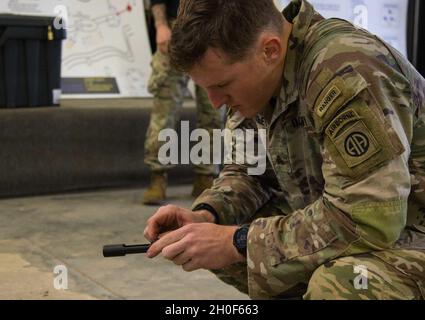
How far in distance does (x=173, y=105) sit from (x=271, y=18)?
2190mm

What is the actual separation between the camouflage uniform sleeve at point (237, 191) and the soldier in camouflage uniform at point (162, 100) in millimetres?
1716

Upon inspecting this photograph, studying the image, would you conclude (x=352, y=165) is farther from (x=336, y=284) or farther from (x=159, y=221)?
(x=159, y=221)

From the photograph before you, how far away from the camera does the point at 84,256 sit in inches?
97.3

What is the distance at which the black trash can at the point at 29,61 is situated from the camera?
3.55 m

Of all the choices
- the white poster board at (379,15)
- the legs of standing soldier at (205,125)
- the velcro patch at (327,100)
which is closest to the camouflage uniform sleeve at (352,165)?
the velcro patch at (327,100)

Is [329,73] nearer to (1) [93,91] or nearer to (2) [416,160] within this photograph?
(2) [416,160]

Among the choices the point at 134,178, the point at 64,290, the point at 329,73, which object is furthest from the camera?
the point at 134,178

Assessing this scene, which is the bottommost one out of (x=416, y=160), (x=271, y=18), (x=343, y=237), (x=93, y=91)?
(x=343, y=237)

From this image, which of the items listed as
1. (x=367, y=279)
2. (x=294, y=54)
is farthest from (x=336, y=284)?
(x=294, y=54)

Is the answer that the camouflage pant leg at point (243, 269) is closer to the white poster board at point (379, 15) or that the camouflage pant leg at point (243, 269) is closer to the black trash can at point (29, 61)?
the black trash can at point (29, 61)

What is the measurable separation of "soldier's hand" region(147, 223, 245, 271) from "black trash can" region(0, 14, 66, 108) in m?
2.58

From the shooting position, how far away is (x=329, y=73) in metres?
1.11

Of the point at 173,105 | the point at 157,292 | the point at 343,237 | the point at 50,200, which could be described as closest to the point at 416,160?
the point at 343,237

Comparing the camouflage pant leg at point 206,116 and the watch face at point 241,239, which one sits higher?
the camouflage pant leg at point 206,116
